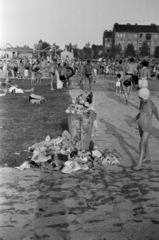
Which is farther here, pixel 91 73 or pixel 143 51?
pixel 143 51

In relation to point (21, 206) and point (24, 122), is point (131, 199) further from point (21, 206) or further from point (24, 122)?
point (24, 122)

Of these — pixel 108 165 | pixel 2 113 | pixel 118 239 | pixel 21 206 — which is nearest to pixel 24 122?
pixel 2 113

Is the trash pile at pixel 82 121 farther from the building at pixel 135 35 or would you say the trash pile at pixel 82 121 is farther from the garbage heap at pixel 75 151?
the building at pixel 135 35

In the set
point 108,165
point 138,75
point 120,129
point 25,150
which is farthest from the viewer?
point 138,75

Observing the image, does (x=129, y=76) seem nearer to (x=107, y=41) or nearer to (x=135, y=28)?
(x=135, y=28)

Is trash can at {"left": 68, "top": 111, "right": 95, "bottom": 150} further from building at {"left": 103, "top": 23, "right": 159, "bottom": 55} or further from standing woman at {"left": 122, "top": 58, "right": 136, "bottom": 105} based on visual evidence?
building at {"left": 103, "top": 23, "right": 159, "bottom": 55}

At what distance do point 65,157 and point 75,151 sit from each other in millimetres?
289

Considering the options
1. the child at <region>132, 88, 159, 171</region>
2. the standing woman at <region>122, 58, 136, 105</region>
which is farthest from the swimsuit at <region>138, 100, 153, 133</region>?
the standing woman at <region>122, 58, 136, 105</region>

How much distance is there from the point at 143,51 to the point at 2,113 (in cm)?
7338

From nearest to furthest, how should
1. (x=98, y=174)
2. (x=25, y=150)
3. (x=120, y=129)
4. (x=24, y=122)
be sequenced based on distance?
(x=98, y=174)
(x=25, y=150)
(x=120, y=129)
(x=24, y=122)

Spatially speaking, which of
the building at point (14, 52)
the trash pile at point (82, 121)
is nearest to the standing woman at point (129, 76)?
the trash pile at point (82, 121)

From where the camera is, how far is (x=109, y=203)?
4535 millimetres

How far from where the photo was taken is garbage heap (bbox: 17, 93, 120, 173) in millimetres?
5957

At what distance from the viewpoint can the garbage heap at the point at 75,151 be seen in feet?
19.5
